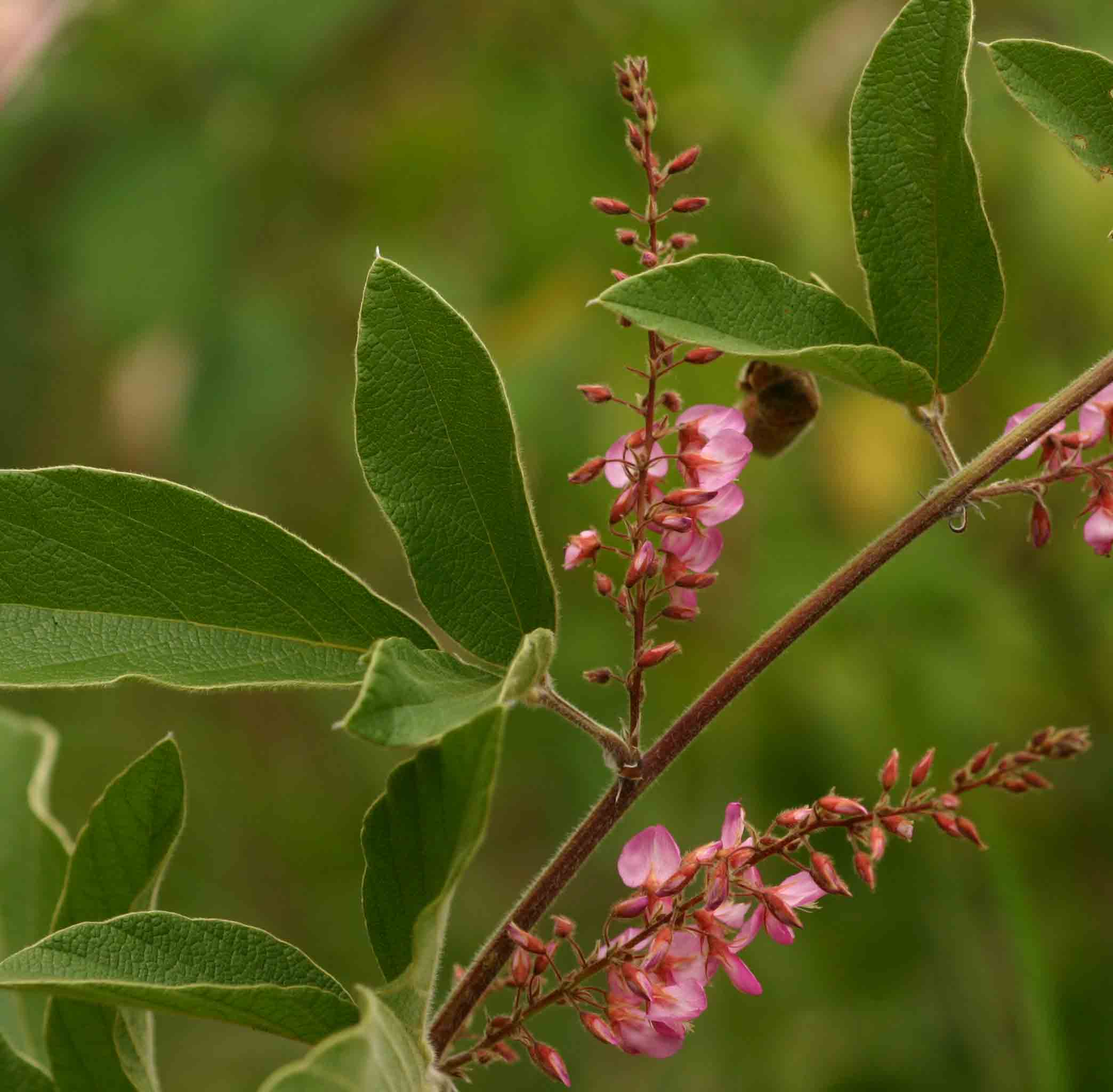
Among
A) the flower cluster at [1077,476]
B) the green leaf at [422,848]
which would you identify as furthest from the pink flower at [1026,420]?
the green leaf at [422,848]

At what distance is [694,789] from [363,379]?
→ 6.13ft

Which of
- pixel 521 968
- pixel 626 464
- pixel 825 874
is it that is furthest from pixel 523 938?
pixel 626 464

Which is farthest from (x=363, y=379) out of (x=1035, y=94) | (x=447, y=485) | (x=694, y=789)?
(x=694, y=789)

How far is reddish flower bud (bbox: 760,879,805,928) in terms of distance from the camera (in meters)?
0.79

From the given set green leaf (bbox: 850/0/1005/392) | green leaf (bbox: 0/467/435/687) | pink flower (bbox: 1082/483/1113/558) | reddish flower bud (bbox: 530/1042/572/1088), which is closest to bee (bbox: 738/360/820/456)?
green leaf (bbox: 850/0/1005/392)

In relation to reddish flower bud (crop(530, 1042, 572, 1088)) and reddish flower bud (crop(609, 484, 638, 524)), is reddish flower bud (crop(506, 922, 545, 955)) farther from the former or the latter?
reddish flower bud (crop(609, 484, 638, 524))

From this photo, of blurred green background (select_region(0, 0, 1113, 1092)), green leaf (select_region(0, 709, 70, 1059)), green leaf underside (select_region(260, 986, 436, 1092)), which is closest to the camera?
green leaf underside (select_region(260, 986, 436, 1092))

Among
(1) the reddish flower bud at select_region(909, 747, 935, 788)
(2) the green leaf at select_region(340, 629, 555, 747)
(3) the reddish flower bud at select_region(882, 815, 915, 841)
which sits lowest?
(3) the reddish flower bud at select_region(882, 815, 915, 841)

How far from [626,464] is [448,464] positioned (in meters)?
0.10

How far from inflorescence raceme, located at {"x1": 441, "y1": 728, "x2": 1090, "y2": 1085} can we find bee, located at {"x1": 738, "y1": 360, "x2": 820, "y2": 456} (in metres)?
0.22

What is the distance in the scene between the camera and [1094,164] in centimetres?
84

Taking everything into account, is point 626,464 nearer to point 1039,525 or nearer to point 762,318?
point 762,318

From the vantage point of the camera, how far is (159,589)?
0.76 meters

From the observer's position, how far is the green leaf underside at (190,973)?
650 mm
